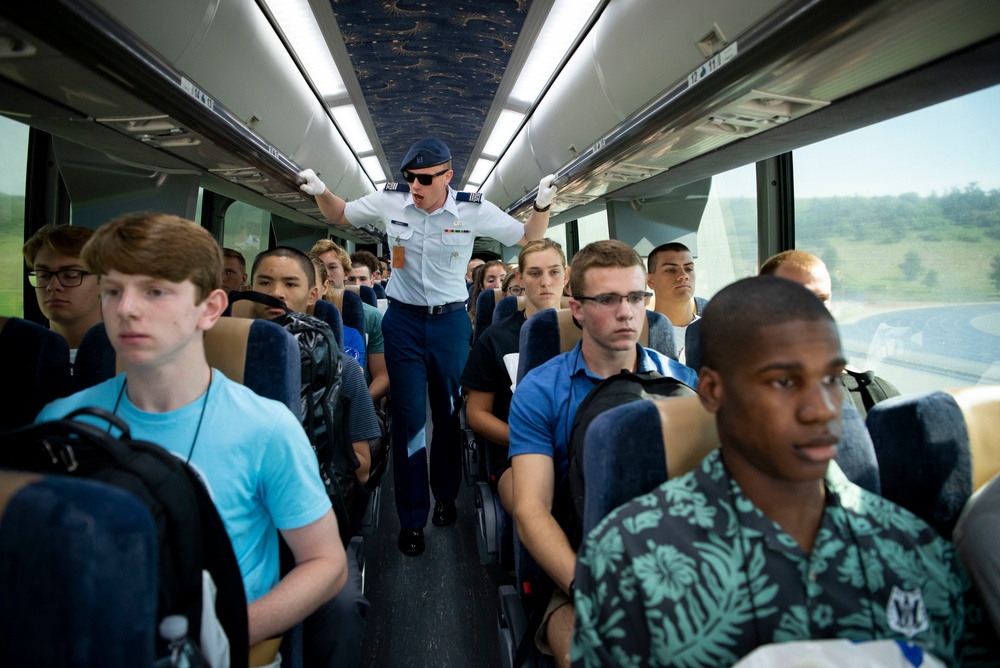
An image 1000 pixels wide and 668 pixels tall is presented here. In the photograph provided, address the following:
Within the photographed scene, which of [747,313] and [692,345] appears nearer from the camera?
[747,313]

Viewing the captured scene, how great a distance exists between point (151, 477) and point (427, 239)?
2.63 m

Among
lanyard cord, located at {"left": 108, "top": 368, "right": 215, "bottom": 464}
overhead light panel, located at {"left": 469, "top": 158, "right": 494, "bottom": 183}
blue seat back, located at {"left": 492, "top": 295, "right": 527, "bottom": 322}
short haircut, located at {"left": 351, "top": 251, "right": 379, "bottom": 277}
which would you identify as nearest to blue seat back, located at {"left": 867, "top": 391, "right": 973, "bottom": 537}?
lanyard cord, located at {"left": 108, "top": 368, "right": 215, "bottom": 464}

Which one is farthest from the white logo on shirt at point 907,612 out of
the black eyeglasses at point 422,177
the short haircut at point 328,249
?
the short haircut at point 328,249

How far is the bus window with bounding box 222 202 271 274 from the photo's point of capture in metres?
6.36

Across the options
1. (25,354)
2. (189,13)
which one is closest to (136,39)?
(189,13)

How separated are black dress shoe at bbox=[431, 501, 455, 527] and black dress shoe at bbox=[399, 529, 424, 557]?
280 mm

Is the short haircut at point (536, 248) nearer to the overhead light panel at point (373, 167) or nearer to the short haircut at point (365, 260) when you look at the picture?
the short haircut at point (365, 260)

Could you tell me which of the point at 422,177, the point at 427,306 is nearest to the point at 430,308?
the point at 427,306

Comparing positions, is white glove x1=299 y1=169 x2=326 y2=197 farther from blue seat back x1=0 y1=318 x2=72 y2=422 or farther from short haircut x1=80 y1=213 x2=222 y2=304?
short haircut x1=80 y1=213 x2=222 y2=304

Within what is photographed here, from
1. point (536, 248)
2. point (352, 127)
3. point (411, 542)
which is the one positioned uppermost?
point (352, 127)

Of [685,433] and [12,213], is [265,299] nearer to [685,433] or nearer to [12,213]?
[685,433]

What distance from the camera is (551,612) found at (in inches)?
58.6

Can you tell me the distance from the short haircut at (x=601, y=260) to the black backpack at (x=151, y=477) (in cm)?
140

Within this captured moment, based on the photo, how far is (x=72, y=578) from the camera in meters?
0.71
